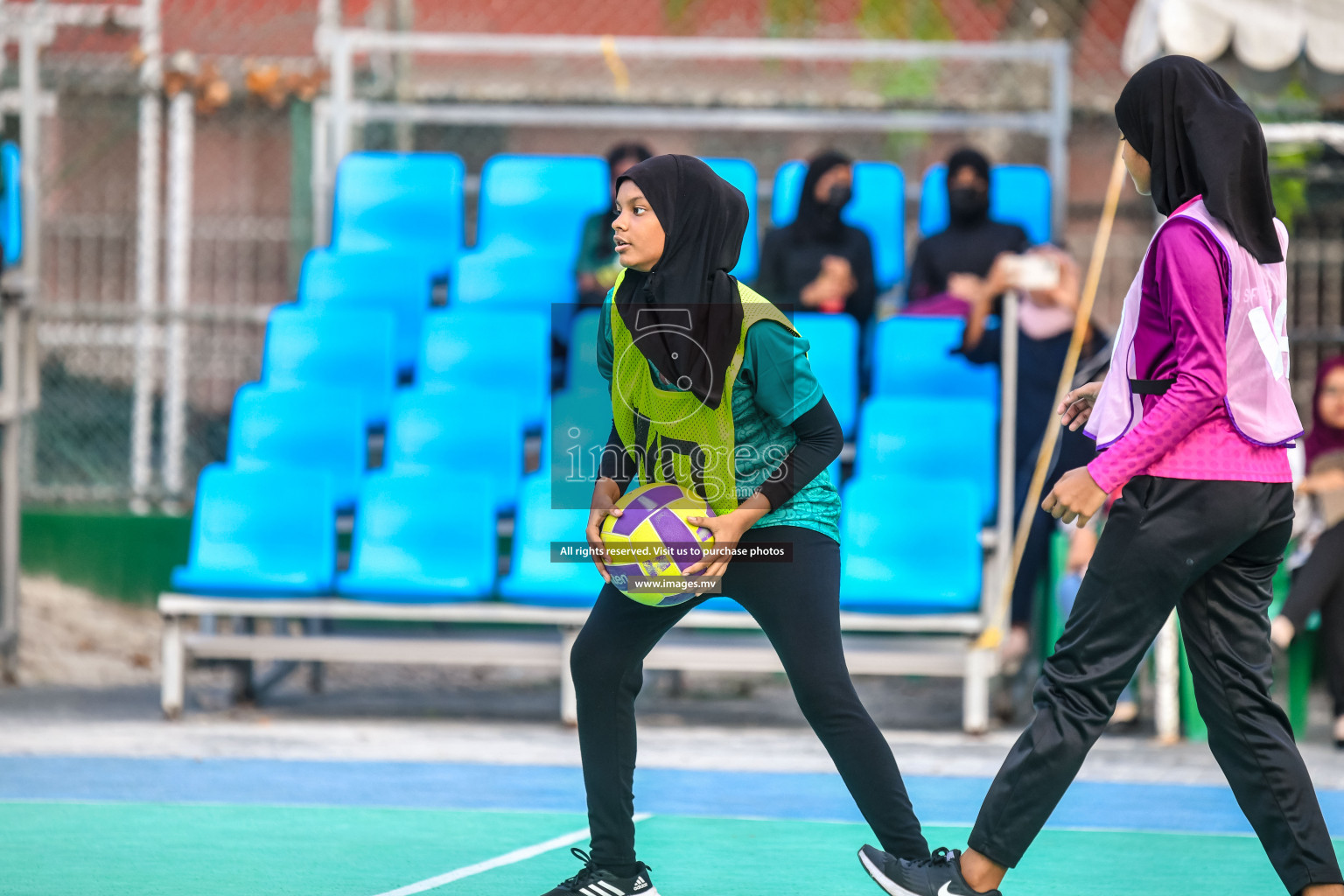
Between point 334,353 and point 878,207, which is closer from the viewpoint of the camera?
point 334,353

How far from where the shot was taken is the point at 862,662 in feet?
24.7

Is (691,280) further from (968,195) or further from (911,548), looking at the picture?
(968,195)

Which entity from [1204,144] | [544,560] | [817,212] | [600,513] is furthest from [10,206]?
[1204,144]

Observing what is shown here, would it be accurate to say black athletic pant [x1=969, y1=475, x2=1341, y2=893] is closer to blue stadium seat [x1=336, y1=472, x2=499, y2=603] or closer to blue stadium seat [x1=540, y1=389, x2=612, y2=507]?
blue stadium seat [x1=540, y1=389, x2=612, y2=507]

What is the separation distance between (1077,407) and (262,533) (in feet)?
15.5

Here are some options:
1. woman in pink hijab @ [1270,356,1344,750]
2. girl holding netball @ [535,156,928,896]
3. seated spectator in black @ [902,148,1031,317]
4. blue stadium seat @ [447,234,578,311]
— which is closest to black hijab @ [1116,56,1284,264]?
girl holding netball @ [535,156,928,896]

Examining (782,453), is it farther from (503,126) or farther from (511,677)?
(503,126)

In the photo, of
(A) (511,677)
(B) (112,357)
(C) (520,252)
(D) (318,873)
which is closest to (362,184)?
(C) (520,252)

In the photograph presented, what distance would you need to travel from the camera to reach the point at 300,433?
8.34 m

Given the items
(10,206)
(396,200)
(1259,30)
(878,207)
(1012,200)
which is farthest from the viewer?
(396,200)

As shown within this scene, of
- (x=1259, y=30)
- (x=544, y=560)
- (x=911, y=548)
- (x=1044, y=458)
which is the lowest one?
(x=544, y=560)

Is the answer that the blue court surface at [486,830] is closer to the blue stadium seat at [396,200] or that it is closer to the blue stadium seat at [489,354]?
the blue stadium seat at [489,354]

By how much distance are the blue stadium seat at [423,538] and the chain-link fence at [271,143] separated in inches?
97.3

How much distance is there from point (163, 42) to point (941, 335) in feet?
17.2
